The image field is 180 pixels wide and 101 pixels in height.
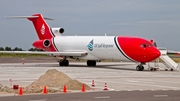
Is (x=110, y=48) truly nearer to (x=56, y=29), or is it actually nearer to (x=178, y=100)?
(x=56, y=29)

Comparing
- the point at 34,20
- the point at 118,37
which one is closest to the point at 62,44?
the point at 34,20

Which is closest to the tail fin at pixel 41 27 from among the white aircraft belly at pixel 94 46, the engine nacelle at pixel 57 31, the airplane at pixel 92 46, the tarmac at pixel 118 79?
the airplane at pixel 92 46

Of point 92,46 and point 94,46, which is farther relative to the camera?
point 92,46

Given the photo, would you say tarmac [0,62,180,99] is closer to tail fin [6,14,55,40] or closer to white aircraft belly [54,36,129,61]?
white aircraft belly [54,36,129,61]

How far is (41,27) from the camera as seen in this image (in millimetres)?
57500

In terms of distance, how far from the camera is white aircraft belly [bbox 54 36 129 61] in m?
47.6

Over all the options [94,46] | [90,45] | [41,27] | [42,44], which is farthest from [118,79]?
[41,27]

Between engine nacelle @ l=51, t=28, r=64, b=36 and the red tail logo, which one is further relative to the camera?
the red tail logo

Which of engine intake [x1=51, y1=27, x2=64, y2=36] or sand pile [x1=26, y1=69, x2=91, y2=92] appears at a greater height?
engine intake [x1=51, y1=27, x2=64, y2=36]

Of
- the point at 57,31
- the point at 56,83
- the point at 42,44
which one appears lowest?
the point at 56,83

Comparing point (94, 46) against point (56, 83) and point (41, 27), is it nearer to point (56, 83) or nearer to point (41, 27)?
point (41, 27)

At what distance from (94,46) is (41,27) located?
10.4 m

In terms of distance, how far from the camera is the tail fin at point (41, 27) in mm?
57062

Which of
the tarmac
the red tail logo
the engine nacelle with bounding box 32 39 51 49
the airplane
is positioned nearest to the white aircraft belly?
the airplane
